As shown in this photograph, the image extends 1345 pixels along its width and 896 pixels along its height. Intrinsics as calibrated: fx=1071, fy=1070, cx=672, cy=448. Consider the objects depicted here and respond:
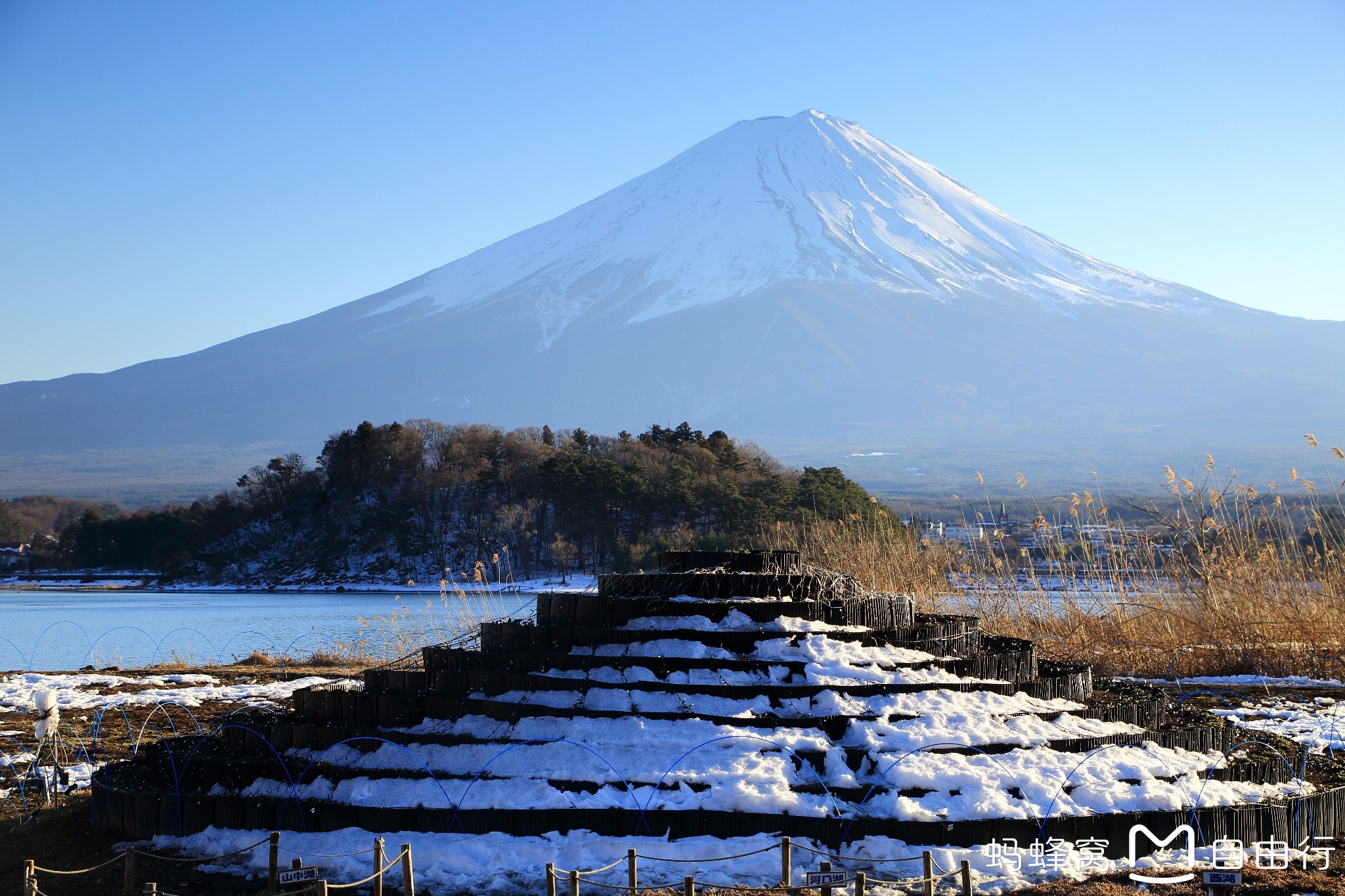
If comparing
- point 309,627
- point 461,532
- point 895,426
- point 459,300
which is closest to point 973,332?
point 895,426

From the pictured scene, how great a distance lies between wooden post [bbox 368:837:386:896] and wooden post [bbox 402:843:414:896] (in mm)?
119

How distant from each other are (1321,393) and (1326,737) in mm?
151112

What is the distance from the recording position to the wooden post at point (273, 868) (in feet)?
19.9

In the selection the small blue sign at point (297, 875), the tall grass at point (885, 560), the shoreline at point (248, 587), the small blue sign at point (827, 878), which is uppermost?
the tall grass at point (885, 560)

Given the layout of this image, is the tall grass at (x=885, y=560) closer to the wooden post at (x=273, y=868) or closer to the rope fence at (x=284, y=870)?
the rope fence at (x=284, y=870)

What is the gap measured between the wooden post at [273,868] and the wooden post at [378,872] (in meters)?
0.53

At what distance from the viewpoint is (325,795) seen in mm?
7305

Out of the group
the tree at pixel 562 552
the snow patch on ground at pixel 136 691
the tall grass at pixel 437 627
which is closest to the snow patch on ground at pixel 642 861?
the tall grass at pixel 437 627

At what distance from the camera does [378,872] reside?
5.82m

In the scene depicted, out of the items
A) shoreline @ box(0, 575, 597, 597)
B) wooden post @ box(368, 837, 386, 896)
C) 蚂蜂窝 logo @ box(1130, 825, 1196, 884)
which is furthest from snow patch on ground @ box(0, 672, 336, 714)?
shoreline @ box(0, 575, 597, 597)

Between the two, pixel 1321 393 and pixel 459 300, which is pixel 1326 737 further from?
pixel 459 300

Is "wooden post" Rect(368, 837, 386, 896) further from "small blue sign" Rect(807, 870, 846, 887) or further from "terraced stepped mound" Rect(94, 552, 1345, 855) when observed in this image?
"small blue sign" Rect(807, 870, 846, 887)

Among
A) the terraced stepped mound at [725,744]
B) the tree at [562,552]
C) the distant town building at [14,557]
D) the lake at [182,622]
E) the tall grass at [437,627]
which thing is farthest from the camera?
the distant town building at [14,557]

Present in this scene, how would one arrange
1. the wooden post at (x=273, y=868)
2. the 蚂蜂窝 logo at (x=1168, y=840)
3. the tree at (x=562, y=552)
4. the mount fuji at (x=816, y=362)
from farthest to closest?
the mount fuji at (x=816, y=362) < the tree at (x=562, y=552) < the 蚂蜂窝 logo at (x=1168, y=840) < the wooden post at (x=273, y=868)
